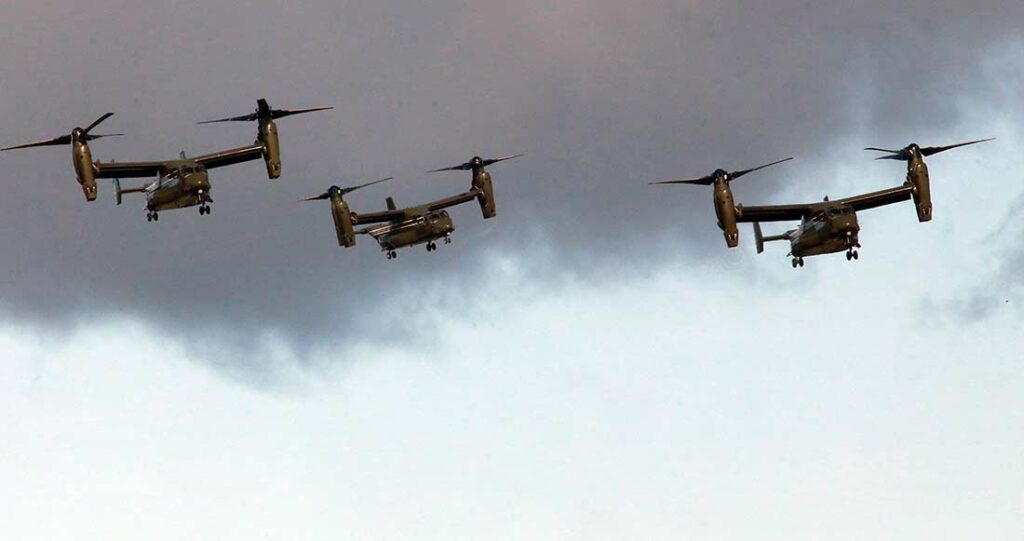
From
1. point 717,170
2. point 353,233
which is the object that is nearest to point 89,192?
point 353,233

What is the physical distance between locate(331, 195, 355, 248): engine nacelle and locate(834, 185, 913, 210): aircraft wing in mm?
45286

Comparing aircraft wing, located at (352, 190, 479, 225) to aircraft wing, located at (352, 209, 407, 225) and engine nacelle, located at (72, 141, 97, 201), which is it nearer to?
aircraft wing, located at (352, 209, 407, 225)

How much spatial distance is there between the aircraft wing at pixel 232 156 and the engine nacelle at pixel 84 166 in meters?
10.7

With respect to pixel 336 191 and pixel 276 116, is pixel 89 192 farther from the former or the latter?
pixel 336 191

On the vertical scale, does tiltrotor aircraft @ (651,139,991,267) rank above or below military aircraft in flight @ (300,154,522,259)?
below

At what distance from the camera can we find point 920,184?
154 m

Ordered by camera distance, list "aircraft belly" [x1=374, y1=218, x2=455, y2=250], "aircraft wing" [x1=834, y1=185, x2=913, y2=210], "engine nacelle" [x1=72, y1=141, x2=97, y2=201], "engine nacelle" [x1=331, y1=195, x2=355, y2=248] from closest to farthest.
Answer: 1. "engine nacelle" [x1=72, y1=141, x2=97, y2=201]
2. "aircraft wing" [x1=834, y1=185, x2=913, y2=210]
3. "engine nacelle" [x1=331, y1=195, x2=355, y2=248]
4. "aircraft belly" [x1=374, y1=218, x2=455, y2=250]

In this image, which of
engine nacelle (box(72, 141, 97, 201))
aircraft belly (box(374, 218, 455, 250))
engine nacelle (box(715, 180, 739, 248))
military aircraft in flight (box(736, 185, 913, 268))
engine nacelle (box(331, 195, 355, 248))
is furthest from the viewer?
aircraft belly (box(374, 218, 455, 250))

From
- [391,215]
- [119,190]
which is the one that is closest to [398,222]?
[391,215]

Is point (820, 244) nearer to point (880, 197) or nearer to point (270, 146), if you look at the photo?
point (880, 197)

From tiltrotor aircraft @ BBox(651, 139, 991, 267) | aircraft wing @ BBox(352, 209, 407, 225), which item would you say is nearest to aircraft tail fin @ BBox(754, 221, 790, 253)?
tiltrotor aircraft @ BBox(651, 139, 991, 267)

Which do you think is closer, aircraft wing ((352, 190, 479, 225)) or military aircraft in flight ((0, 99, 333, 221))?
military aircraft in flight ((0, 99, 333, 221))

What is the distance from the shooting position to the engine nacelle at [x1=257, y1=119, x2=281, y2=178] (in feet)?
502

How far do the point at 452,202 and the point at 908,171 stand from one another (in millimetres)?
48857
